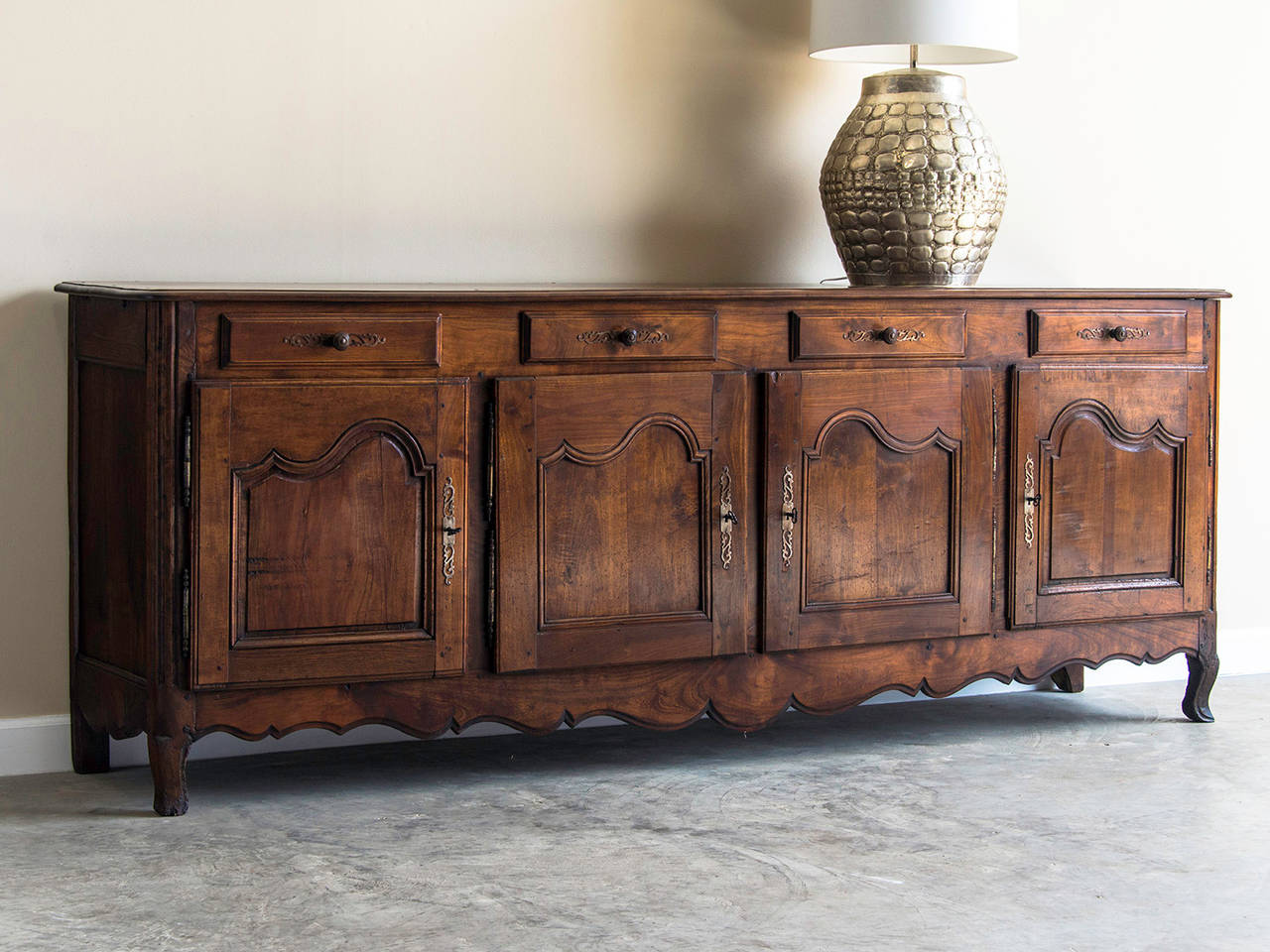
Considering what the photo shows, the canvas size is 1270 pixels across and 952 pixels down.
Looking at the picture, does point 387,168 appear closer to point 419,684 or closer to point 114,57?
point 114,57

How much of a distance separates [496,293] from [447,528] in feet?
1.30

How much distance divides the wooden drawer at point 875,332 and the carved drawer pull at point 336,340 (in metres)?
0.75

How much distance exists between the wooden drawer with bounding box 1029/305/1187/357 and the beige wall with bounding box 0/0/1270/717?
547 millimetres

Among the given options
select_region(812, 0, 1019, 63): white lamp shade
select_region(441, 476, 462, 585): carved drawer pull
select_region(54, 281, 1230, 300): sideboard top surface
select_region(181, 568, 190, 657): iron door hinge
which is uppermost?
select_region(812, 0, 1019, 63): white lamp shade

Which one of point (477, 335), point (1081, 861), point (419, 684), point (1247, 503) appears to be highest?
point (477, 335)

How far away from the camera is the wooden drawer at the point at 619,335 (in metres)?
2.60

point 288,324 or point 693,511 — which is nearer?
point 288,324

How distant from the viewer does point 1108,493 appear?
9.91 ft

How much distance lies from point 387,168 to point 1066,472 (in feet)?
4.70

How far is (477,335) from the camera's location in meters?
2.57

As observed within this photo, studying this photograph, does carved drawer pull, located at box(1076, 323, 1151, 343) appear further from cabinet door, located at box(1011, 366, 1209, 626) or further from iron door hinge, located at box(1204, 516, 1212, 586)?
iron door hinge, located at box(1204, 516, 1212, 586)

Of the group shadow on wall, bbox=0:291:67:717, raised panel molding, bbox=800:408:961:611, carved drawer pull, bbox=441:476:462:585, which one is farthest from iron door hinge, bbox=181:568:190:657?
raised panel molding, bbox=800:408:961:611

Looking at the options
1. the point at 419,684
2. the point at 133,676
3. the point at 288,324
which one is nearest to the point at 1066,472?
the point at 419,684

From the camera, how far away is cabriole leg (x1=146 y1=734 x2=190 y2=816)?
2.50 meters
